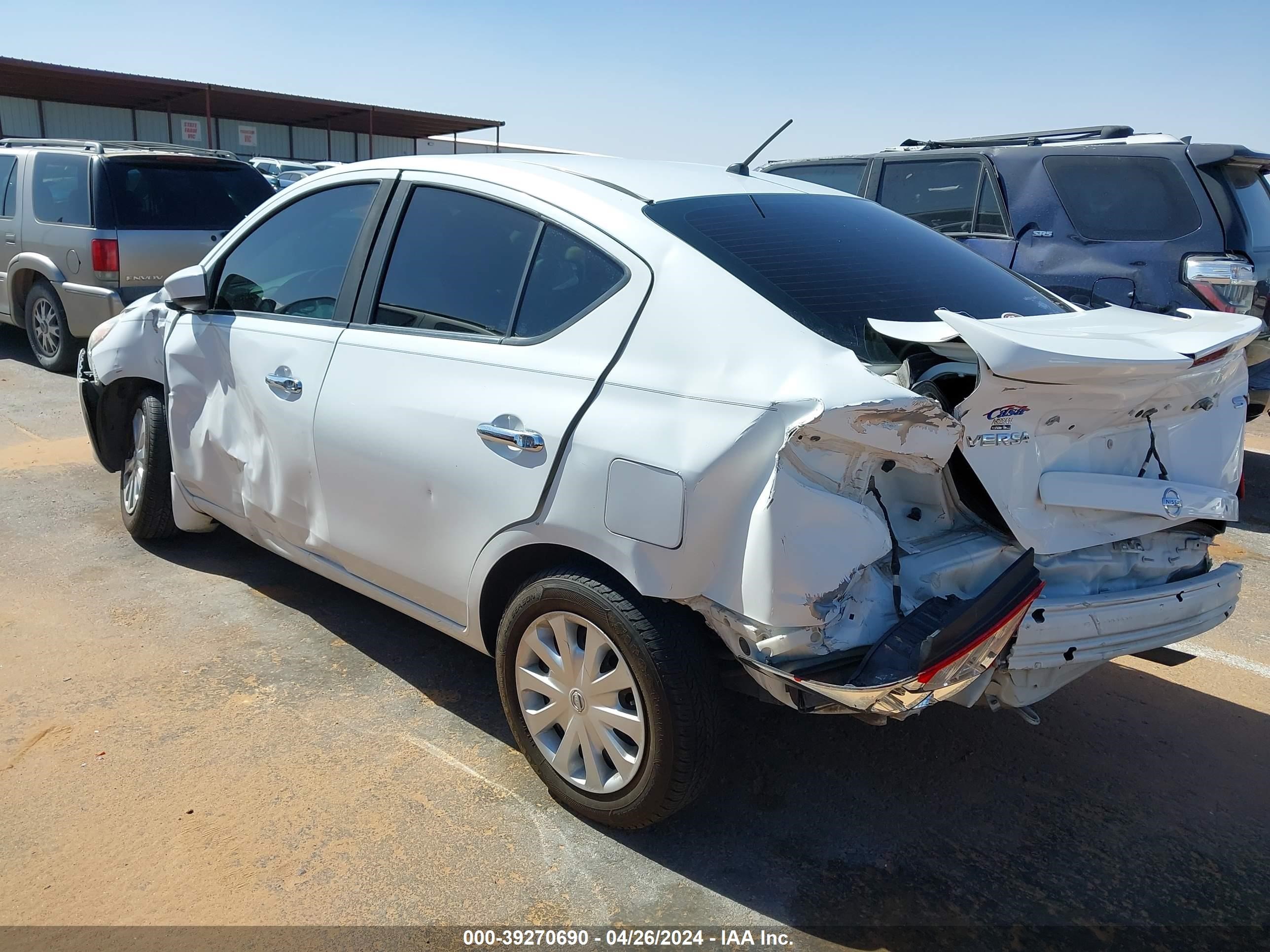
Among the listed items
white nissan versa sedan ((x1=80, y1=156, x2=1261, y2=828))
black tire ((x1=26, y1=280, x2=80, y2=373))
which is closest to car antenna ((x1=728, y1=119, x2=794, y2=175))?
white nissan versa sedan ((x1=80, y1=156, x2=1261, y2=828))

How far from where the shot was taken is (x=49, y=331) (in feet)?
28.3

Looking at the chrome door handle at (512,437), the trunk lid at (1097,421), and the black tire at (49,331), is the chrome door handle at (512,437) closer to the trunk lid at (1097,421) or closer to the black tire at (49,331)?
the trunk lid at (1097,421)

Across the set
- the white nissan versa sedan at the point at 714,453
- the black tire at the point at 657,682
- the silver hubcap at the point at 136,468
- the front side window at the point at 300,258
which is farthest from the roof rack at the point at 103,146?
the black tire at the point at 657,682

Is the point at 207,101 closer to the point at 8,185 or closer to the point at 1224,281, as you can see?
the point at 8,185

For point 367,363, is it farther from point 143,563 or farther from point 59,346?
point 59,346

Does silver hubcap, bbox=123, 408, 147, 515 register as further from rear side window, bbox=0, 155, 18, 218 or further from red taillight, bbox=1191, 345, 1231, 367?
rear side window, bbox=0, 155, 18, 218

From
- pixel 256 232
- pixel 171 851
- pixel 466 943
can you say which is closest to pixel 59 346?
pixel 256 232

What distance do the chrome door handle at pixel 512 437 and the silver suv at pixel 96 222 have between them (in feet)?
20.5

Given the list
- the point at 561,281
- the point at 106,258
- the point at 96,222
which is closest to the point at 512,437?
the point at 561,281

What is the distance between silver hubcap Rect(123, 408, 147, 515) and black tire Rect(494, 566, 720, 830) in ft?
8.71

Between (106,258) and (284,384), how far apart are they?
543 centimetres

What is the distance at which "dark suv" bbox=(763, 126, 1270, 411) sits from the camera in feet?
19.6

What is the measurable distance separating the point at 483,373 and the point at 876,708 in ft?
4.69

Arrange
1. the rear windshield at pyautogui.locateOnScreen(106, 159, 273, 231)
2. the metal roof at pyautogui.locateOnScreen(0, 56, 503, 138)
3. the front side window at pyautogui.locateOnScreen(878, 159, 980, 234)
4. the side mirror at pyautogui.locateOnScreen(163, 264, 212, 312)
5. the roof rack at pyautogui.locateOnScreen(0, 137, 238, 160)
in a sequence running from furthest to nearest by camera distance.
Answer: the metal roof at pyautogui.locateOnScreen(0, 56, 503, 138), the roof rack at pyautogui.locateOnScreen(0, 137, 238, 160), the rear windshield at pyautogui.locateOnScreen(106, 159, 273, 231), the front side window at pyautogui.locateOnScreen(878, 159, 980, 234), the side mirror at pyautogui.locateOnScreen(163, 264, 212, 312)
